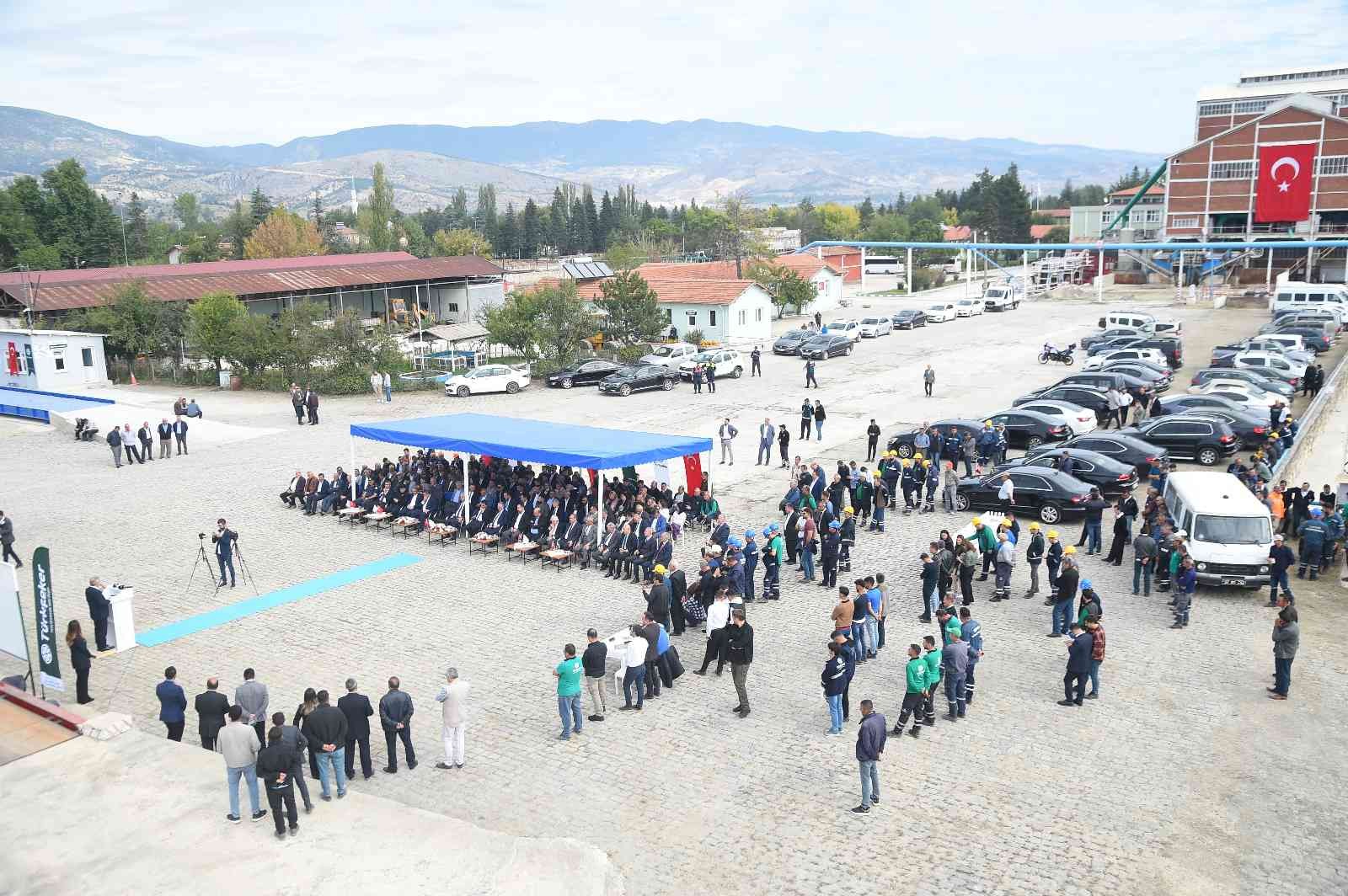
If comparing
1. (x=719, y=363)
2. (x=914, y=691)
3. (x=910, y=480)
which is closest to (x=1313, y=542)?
(x=910, y=480)

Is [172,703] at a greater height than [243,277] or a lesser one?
lesser

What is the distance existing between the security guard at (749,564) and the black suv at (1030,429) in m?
12.5

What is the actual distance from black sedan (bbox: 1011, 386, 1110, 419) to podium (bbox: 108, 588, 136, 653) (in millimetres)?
22547

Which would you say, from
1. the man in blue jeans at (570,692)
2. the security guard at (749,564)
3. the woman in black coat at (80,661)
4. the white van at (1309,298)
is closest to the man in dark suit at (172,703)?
the woman in black coat at (80,661)

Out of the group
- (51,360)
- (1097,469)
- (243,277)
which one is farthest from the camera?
(243,277)

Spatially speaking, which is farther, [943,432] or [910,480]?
[943,432]

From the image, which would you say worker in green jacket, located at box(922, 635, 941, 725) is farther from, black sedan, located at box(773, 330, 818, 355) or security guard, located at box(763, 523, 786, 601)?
black sedan, located at box(773, 330, 818, 355)

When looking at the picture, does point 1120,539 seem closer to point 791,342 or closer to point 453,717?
point 453,717

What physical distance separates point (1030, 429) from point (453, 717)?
780 inches

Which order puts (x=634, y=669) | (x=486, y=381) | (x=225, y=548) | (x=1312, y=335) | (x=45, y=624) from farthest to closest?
(x=1312, y=335), (x=486, y=381), (x=225, y=548), (x=45, y=624), (x=634, y=669)

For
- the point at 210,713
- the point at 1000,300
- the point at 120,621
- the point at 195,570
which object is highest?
the point at 1000,300

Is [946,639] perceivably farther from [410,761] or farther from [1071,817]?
[410,761]

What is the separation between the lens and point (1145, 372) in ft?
116

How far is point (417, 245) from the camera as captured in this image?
10156 cm
